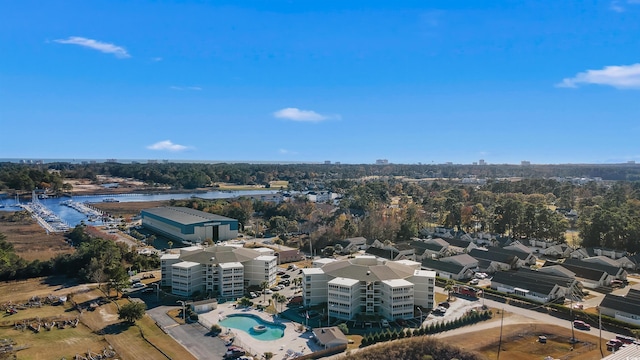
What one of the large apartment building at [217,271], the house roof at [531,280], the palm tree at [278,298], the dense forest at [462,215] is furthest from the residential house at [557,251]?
the palm tree at [278,298]

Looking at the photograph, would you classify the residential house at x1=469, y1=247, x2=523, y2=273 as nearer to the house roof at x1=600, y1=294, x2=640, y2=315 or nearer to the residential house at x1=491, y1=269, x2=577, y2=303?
the residential house at x1=491, y1=269, x2=577, y2=303

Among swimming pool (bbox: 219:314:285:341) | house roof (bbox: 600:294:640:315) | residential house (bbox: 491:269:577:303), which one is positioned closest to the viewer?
swimming pool (bbox: 219:314:285:341)

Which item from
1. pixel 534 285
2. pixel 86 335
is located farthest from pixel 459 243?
pixel 86 335

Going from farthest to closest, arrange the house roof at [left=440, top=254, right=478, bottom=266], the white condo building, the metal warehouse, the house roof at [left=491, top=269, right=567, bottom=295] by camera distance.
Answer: the metal warehouse
the house roof at [left=440, top=254, right=478, bottom=266]
the house roof at [left=491, top=269, right=567, bottom=295]
the white condo building

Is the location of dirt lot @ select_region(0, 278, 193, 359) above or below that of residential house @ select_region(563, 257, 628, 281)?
below

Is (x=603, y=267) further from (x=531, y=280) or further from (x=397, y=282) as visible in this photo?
(x=397, y=282)

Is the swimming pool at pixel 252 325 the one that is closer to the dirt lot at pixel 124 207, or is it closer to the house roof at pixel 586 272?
the house roof at pixel 586 272

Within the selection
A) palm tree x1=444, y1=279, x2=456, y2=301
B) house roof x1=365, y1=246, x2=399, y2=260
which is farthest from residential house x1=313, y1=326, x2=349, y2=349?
house roof x1=365, y1=246, x2=399, y2=260
